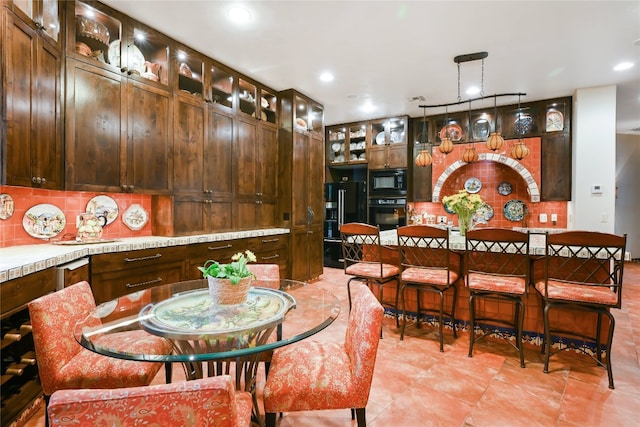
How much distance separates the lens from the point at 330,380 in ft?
4.66

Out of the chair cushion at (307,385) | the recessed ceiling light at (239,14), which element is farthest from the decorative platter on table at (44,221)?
the chair cushion at (307,385)

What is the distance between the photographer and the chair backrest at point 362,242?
302 centimetres

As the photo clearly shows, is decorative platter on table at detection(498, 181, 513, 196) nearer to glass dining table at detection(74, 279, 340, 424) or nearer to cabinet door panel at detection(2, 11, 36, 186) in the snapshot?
glass dining table at detection(74, 279, 340, 424)

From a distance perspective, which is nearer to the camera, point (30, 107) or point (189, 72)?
point (30, 107)

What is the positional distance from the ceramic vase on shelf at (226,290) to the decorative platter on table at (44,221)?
6.77 feet

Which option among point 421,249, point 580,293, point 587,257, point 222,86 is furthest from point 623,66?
point 222,86

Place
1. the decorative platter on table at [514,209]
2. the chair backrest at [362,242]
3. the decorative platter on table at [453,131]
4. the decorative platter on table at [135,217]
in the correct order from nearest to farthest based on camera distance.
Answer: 1. the chair backrest at [362,242]
2. the decorative platter on table at [135,217]
3. the decorative platter on table at [514,209]
4. the decorative platter on table at [453,131]

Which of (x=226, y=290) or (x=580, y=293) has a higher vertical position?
(x=226, y=290)

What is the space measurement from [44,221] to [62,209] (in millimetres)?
185

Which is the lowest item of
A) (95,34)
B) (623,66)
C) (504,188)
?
(504,188)

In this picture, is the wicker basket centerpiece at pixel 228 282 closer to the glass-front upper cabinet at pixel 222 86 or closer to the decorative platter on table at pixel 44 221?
the decorative platter on table at pixel 44 221

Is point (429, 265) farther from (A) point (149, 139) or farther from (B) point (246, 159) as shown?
(A) point (149, 139)

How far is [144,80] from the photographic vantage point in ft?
10.2

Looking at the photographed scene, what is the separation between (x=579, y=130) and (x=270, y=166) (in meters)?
4.34
